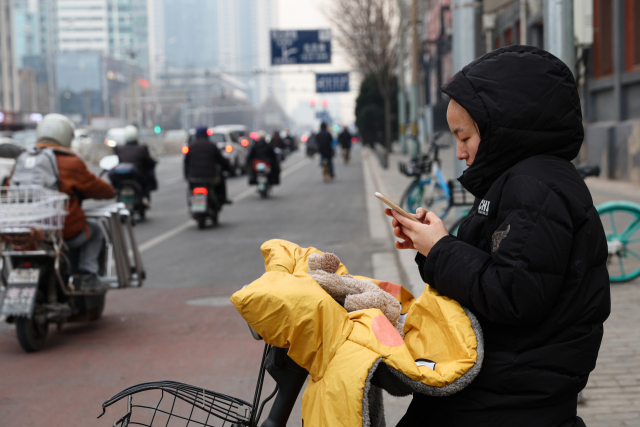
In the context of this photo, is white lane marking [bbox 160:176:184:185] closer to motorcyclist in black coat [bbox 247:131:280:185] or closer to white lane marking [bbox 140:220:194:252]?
motorcyclist in black coat [bbox 247:131:280:185]

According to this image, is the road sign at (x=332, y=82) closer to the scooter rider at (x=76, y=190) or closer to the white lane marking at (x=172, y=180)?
the white lane marking at (x=172, y=180)

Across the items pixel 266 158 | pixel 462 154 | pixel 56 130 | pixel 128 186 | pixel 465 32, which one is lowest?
pixel 128 186

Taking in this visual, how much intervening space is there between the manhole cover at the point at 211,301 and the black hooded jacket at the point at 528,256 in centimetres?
556

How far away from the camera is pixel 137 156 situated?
1489 centimetres

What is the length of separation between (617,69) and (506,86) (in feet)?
53.7

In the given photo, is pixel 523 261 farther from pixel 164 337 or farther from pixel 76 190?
pixel 76 190

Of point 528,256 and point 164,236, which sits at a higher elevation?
point 528,256

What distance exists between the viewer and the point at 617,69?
16.8 meters

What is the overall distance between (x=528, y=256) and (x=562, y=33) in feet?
12.0

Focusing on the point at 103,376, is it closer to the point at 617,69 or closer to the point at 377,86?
the point at 617,69

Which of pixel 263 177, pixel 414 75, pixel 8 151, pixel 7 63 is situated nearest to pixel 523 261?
pixel 8 151

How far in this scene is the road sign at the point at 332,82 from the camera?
5538cm

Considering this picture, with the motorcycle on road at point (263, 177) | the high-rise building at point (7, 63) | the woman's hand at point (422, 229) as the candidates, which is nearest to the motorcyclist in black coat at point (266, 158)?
the motorcycle on road at point (263, 177)

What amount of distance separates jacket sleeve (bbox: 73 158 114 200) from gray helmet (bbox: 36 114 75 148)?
0.77 ft
